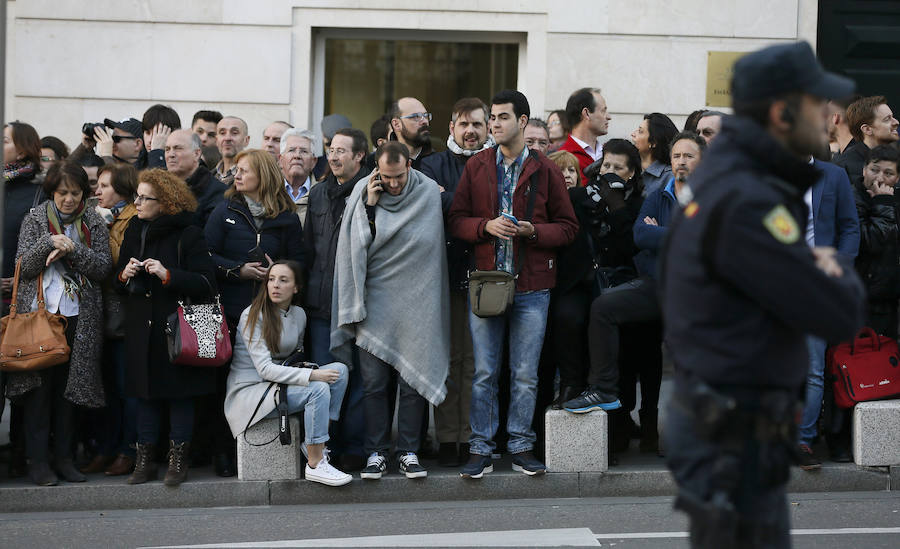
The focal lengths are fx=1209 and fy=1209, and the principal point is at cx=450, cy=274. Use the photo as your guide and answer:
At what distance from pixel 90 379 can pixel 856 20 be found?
8344 millimetres

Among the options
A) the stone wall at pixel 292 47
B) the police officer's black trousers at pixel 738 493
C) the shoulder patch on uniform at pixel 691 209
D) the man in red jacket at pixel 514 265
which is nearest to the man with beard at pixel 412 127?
the man in red jacket at pixel 514 265

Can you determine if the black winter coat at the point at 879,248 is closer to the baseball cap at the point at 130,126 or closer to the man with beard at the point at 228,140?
the man with beard at the point at 228,140

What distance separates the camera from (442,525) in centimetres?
673

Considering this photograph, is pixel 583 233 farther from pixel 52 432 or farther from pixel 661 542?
pixel 52 432

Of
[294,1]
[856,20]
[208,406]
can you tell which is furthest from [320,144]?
[856,20]

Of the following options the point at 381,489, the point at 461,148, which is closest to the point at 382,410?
the point at 381,489

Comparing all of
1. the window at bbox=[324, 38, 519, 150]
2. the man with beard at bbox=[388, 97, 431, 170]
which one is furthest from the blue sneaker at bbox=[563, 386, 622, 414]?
the window at bbox=[324, 38, 519, 150]

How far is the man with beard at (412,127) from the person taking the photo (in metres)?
8.34

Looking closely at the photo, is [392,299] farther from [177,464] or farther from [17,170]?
[17,170]

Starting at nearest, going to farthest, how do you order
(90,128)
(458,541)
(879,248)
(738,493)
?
1. (738,493)
2. (458,541)
3. (879,248)
4. (90,128)

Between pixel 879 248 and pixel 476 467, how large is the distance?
2974 mm

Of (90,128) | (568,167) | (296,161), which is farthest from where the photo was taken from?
(90,128)

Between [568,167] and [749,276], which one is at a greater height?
[568,167]

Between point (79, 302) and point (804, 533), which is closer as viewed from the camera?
point (804, 533)
